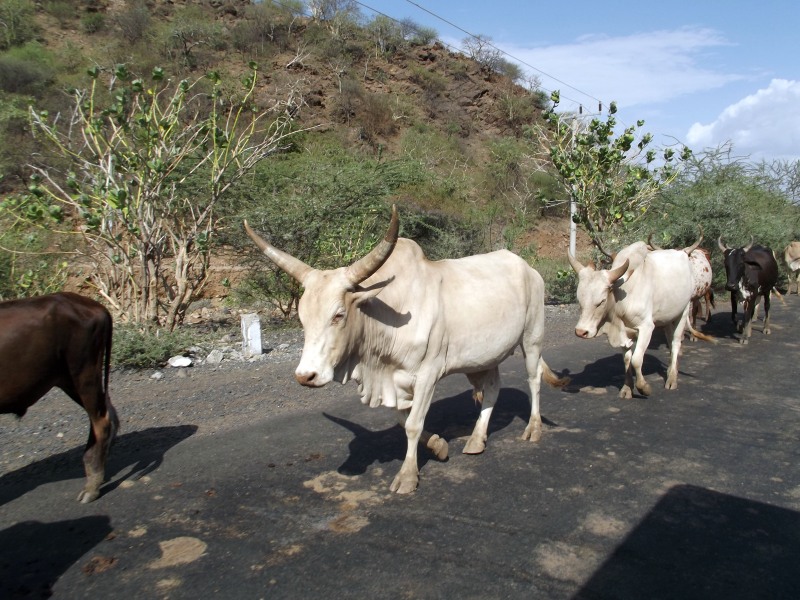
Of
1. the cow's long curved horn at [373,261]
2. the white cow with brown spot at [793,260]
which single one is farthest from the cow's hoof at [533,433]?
the white cow with brown spot at [793,260]

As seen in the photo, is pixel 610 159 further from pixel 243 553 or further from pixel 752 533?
pixel 243 553

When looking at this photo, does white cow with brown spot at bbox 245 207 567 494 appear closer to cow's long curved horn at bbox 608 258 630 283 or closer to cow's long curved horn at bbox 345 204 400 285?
cow's long curved horn at bbox 345 204 400 285

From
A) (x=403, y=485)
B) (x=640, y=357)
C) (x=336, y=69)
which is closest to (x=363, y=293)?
(x=403, y=485)

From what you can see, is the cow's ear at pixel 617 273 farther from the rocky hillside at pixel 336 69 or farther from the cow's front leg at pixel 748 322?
the rocky hillside at pixel 336 69

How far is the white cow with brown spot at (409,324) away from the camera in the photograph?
3.86m

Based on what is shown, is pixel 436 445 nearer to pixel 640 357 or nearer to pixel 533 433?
pixel 533 433

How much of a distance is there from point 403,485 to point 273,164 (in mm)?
9801

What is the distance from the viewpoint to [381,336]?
167 inches

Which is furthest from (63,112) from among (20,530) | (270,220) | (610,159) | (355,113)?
(20,530)

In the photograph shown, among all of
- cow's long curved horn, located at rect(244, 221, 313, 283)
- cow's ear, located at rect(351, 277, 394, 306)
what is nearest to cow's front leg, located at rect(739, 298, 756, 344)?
cow's ear, located at rect(351, 277, 394, 306)

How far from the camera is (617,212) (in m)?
12.4

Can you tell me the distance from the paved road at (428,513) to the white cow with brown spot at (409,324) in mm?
501

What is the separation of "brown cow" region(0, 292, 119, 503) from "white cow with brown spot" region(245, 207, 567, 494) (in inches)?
52.7

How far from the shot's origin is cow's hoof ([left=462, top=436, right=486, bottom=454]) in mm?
5016
